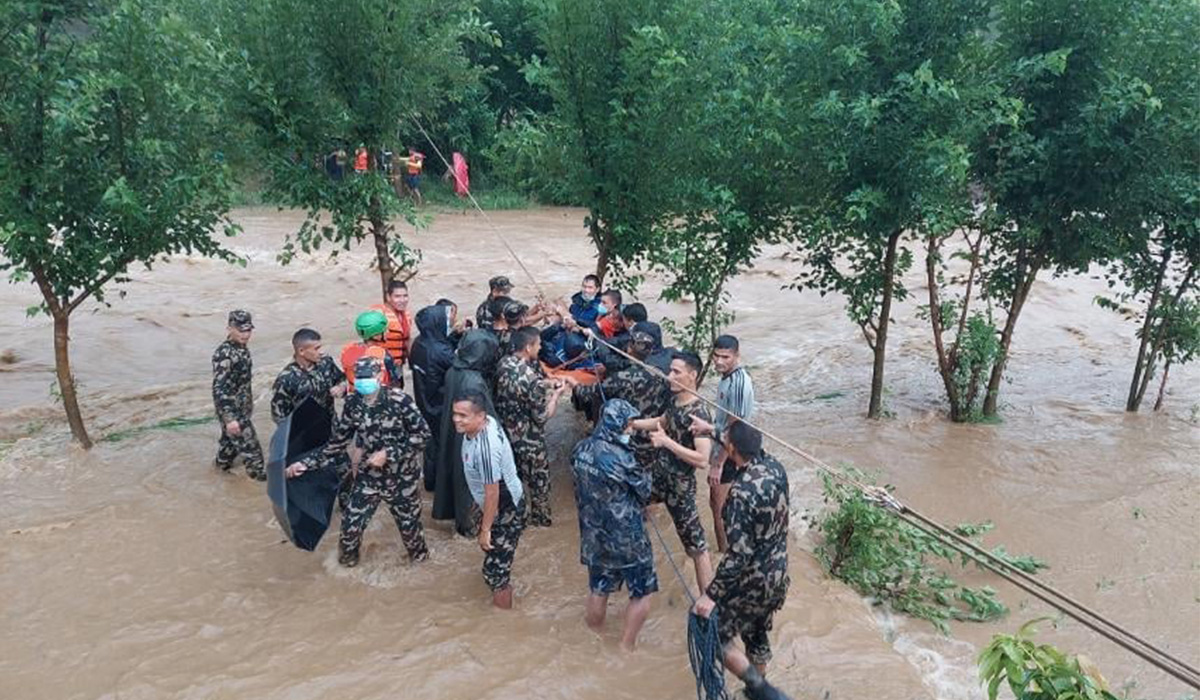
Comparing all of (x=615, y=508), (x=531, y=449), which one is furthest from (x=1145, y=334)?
(x=615, y=508)

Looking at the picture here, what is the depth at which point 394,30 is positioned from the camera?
712 centimetres

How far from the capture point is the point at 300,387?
6.25 meters

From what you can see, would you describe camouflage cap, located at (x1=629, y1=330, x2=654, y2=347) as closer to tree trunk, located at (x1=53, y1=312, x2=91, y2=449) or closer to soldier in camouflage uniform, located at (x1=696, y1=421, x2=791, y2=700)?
soldier in camouflage uniform, located at (x1=696, y1=421, x2=791, y2=700)

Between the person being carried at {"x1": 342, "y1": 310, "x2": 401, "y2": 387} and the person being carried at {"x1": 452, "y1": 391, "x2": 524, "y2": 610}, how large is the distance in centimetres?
107

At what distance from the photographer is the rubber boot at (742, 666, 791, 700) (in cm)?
442

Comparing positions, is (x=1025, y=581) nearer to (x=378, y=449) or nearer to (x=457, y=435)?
(x=457, y=435)

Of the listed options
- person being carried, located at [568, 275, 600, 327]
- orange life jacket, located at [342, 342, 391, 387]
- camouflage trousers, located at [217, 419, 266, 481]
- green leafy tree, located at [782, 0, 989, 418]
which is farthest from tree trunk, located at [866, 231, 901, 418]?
camouflage trousers, located at [217, 419, 266, 481]

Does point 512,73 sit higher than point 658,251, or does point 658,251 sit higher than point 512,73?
point 512,73

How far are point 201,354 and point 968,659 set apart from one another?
1103cm

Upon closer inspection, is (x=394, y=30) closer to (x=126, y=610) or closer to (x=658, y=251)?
(x=658, y=251)

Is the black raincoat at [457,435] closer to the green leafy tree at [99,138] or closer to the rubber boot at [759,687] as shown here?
the rubber boot at [759,687]

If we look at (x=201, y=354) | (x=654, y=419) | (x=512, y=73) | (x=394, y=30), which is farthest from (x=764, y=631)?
(x=512, y=73)

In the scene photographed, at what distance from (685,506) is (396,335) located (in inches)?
116

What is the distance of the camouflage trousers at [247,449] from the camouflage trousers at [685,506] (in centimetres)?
365
